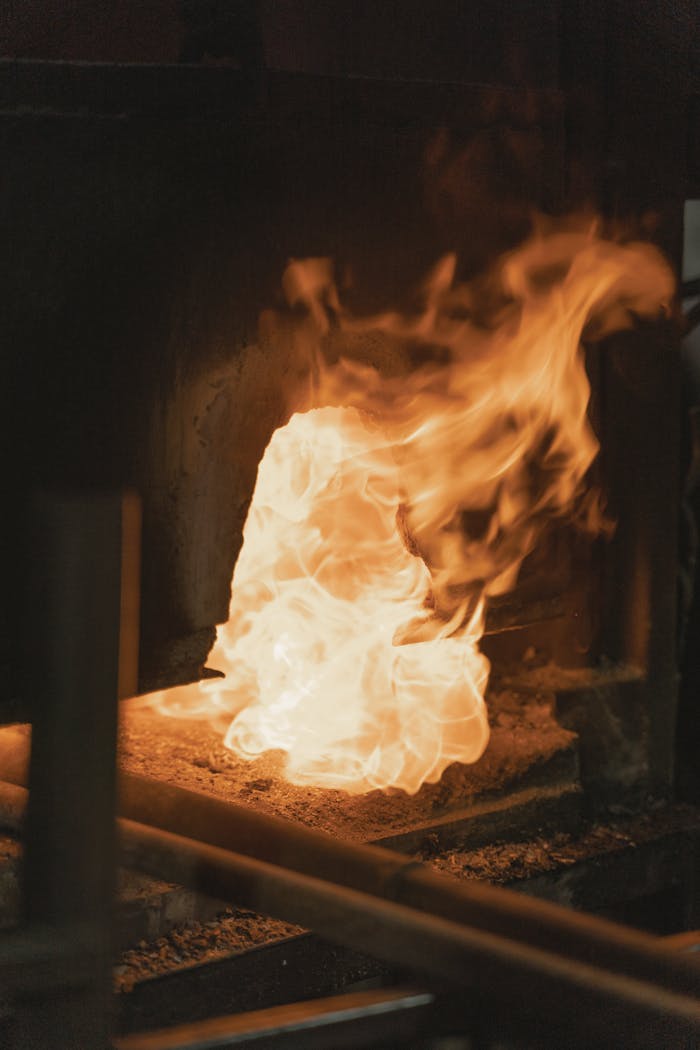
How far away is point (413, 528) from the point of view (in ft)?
11.1

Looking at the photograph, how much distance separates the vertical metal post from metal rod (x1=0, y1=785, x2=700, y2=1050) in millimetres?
184

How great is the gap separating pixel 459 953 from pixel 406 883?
189 millimetres

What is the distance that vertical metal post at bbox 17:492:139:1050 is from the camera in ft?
4.62

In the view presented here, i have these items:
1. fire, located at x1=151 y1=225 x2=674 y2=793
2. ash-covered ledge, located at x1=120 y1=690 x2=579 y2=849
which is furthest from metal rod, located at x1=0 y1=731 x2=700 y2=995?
fire, located at x1=151 y1=225 x2=674 y2=793

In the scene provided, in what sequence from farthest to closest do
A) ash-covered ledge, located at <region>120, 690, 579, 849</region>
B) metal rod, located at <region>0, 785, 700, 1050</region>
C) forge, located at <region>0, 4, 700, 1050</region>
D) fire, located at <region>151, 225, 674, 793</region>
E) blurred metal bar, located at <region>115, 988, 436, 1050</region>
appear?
1. fire, located at <region>151, 225, 674, 793</region>
2. ash-covered ledge, located at <region>120, 690, 579, 849</region>
3. forge, located at <region>0, 4, 700, 1050</region>
4. blurred metal bar, located at <region>115, 988, 436, 1050</region>
5. metal rod, located at <region>0, 785, 700, 1050</region>

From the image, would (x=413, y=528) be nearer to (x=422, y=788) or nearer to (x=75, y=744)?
(x=422, y=788)

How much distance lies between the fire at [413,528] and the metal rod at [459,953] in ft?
5.40

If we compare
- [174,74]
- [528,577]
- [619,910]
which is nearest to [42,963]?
[174,74]

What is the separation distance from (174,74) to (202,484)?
89 centimetres

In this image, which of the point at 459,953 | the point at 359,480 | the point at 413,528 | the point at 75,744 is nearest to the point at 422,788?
the point at 413,528

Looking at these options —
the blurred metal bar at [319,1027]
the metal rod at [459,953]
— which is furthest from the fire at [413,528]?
the metal rod at [459,953]

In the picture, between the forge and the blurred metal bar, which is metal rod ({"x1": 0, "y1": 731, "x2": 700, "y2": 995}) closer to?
the forge

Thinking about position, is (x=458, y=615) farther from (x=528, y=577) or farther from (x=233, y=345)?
(x=233, y=345)

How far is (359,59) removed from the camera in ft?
9.94
